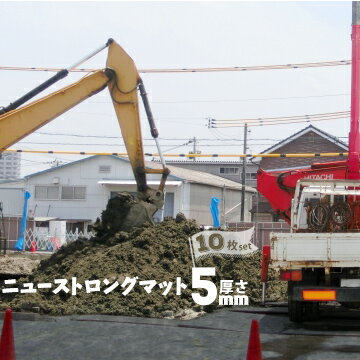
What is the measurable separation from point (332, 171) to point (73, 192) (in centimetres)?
3573

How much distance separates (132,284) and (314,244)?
170 inches

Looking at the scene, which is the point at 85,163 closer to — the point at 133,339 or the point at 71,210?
the point at 71,210

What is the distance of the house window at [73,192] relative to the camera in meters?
48.2

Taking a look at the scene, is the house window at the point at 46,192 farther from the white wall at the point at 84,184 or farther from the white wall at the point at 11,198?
the white wall at the point at 11,198

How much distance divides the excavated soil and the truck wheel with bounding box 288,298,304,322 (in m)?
2.13

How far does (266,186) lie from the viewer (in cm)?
1549

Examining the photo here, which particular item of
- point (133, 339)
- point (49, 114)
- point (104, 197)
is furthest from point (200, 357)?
point (104, 197)

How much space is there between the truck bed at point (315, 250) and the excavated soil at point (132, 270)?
2901 millimetres

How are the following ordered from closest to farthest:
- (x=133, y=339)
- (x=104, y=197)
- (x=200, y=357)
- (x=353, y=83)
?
1. (x=200, y=357)
2. (x=133, y=339)
3. (x=353, y=83)
4. (x=104, y=197)

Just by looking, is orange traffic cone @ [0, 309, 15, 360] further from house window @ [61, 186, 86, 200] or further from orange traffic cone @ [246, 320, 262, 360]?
house window @ [61, 186, 86, 200]

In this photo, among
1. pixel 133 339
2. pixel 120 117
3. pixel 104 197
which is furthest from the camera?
pixel 104 197

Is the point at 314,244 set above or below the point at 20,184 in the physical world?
below

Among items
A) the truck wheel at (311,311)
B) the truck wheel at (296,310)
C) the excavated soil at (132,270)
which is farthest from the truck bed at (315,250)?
the excavated soil at (132,270)

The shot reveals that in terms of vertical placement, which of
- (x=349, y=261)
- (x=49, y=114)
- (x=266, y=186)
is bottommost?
(x=349, y=261)
